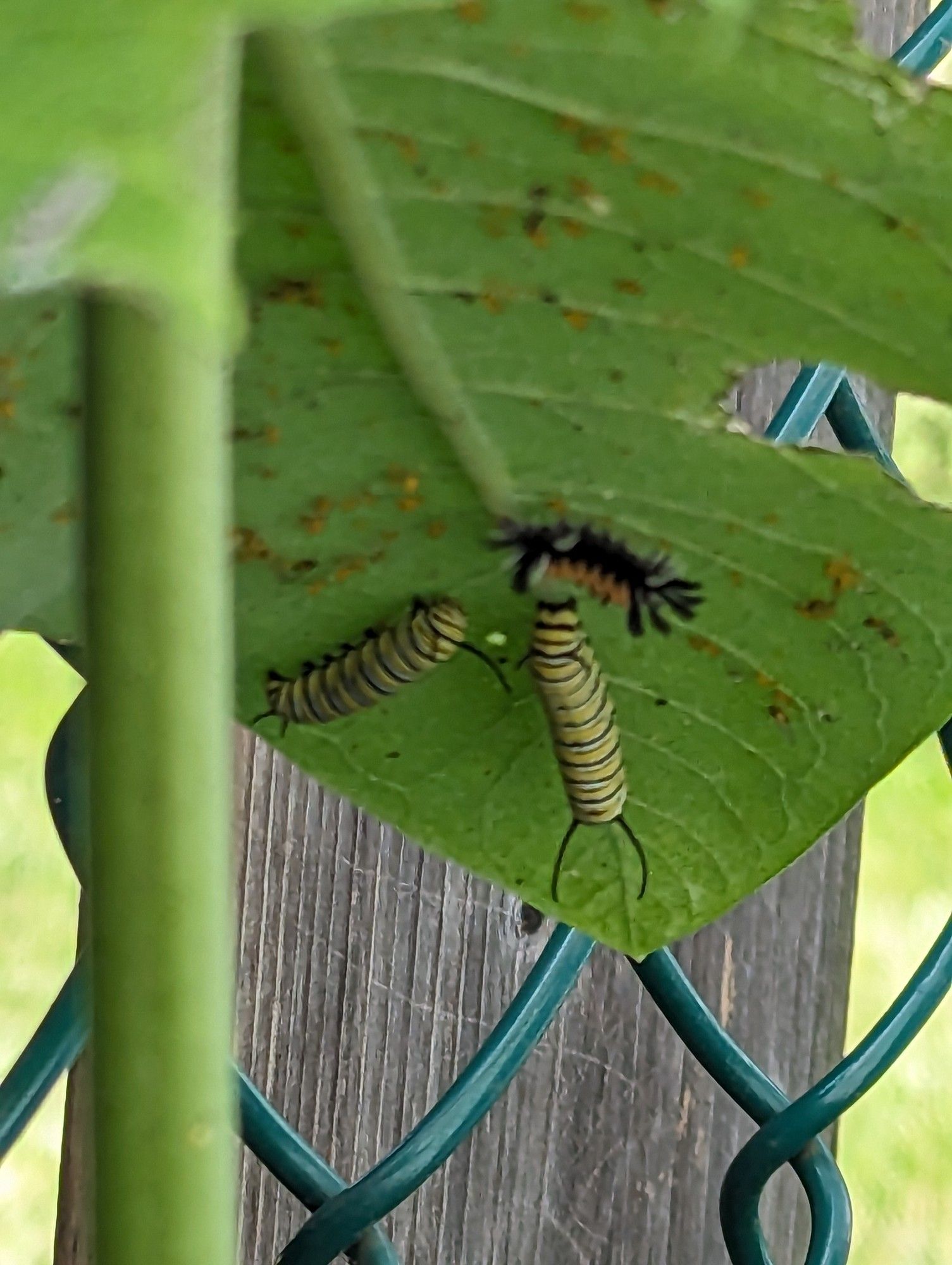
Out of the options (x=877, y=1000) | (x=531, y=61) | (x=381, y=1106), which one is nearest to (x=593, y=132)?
(x=531, y=61)

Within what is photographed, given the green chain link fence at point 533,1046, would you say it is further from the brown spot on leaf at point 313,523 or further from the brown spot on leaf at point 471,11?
the brown spot on leaf at point 471,11

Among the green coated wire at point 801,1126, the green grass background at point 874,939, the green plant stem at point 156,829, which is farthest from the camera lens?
the green grass background at point 874,939

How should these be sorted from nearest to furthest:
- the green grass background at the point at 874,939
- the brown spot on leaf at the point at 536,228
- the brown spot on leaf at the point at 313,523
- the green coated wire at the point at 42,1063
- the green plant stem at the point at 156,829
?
the green plant stem at the point at 156,829 → the brown spot on leaf at the point at 536,228 → the brown spot on leaf at the point at 313,523 → the green coated wire at the point at 42,1063 → the green grass background at the point at 874,939

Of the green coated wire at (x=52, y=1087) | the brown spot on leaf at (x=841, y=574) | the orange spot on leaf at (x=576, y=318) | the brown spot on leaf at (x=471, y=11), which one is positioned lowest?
the green coated wire at (x=52, y=1087)

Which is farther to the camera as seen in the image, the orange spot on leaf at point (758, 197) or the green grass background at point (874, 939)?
the green grass background at point (874, 939)

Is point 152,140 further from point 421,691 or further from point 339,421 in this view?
point 421,691

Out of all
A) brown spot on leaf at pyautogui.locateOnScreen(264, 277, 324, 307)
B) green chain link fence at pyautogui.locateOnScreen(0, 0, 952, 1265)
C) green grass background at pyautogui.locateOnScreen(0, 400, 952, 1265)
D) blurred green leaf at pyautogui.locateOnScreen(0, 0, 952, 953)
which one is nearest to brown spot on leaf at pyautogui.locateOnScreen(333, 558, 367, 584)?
blurred green leaf at pyautogui.locateOnScreen(0, 0, 952, 953)

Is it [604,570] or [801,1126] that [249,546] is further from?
[801,1126]

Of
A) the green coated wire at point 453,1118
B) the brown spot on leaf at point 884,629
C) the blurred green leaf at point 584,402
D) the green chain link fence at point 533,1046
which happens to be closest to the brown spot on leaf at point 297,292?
the blurred green leaf at point 584,402
